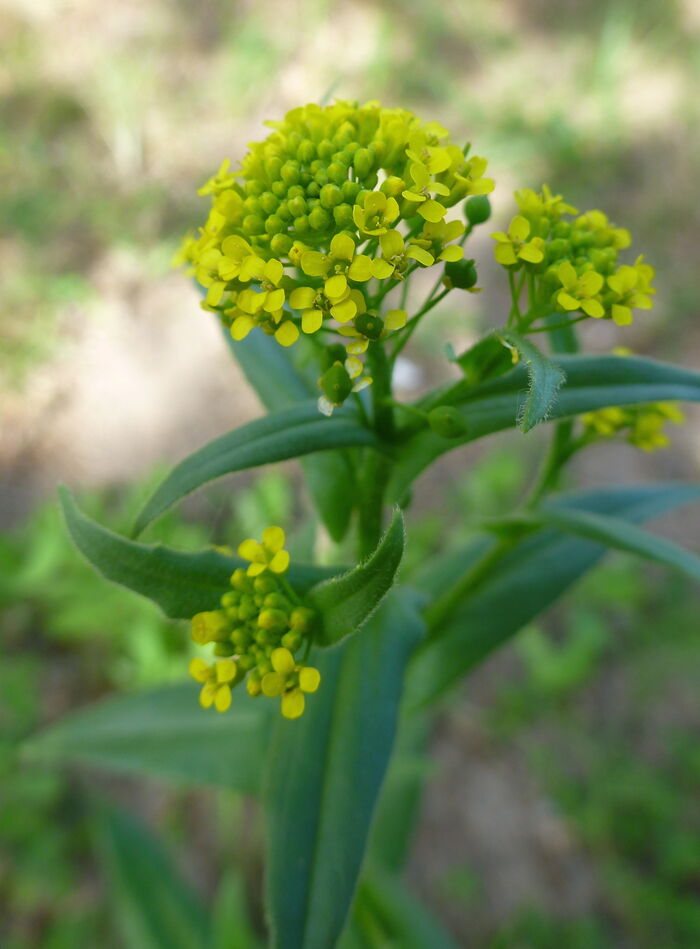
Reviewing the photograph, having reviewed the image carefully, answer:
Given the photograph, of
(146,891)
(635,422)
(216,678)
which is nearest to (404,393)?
(635,422)

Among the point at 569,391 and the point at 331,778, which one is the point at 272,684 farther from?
the point at 569,391

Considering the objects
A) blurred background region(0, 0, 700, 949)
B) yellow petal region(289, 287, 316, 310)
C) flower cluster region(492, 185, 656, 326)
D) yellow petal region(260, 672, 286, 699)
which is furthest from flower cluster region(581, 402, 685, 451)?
blurred background region(0, 0, 700, 949)

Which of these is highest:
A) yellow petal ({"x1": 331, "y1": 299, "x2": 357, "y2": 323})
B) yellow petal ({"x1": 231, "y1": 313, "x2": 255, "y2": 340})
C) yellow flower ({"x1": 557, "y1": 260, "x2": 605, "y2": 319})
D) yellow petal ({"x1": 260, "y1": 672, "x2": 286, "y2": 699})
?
yellow petal ({"x1": 231, "y1": 313, "x2": 255, "y2": 340})

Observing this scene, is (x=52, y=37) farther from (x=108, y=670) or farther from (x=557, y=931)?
(x=557, y=931)

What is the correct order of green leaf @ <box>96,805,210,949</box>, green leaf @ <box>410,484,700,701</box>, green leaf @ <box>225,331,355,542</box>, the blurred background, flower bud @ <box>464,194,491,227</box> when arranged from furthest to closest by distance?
the blurred background, green leaf @ <box>96,805,210,949</box>, green leaf @ <box>410,484,700,701</box>, green leaf @ <box>225,331,355,542</box>, flower bud @ <box>464,194,491,227</box>

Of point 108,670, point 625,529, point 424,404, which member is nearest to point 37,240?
point 108,670

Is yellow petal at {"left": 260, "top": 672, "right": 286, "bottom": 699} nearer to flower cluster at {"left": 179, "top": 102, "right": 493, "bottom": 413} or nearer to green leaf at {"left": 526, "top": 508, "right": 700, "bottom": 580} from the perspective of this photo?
flower cluster at {"left": 179, "top": 102, "right": 493, "bottom": 413}
